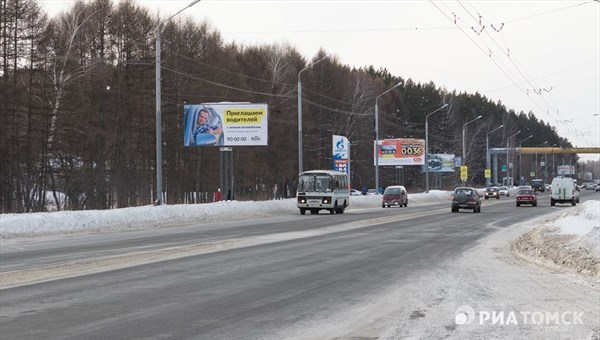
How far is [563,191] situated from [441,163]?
48.0m

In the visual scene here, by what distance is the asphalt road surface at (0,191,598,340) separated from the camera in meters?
7.91

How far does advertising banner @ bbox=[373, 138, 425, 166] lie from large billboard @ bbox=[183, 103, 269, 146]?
46.3 metres

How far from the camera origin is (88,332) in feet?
24.7

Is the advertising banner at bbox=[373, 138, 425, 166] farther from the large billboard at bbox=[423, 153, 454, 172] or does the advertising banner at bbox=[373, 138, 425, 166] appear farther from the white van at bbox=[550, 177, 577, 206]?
the white van at bbox=[550, 177, 577, 206]

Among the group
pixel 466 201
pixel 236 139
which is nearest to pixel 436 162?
pixel 466 201

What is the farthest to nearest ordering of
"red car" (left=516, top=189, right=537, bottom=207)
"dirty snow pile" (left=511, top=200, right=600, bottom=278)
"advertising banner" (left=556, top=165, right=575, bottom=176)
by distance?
1. "advertising banner" (left=556, top=165, right=575, bottom=176)
2. "red car" (left=516, top=189, right=537, bottom=207)
3. "dirty snow pile" (left=511, top=200, right=600, bottom=278)

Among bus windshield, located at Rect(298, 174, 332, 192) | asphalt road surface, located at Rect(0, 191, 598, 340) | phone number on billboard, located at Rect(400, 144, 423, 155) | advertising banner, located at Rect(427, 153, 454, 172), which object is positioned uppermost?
phone number on billboard, located at Rect(400, 144, 423, 155)

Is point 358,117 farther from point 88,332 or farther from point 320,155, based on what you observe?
point 88,332

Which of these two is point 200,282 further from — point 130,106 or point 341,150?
point 341,150

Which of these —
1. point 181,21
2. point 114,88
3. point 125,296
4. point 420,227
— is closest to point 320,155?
point 181,21

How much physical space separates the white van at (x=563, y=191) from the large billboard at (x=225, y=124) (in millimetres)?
27074

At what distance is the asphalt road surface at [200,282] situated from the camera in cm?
791

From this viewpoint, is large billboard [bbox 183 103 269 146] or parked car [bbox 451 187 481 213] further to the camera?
large billboard [bbox 183 103 269 146]

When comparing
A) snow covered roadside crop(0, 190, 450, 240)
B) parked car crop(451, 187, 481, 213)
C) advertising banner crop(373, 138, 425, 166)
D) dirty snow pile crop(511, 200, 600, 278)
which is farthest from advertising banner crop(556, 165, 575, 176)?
dirty snow pile crop(511, 200, 600, 278)
